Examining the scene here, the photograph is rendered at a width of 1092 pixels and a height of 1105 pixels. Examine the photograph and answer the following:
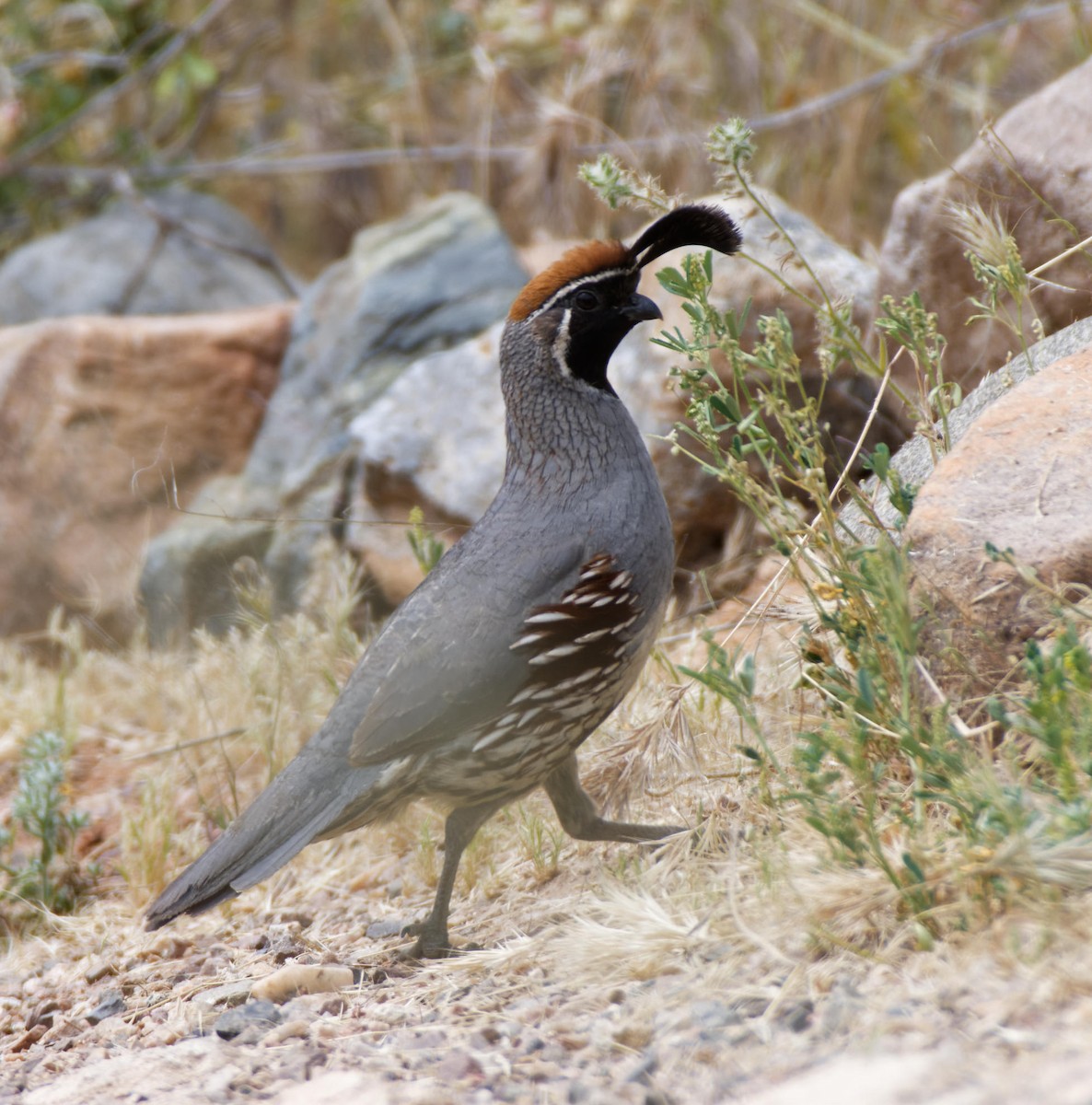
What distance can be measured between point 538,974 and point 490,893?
2.60ft

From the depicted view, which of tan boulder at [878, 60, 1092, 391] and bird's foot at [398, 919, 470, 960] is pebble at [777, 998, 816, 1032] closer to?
bird's foot at [398, 919, 470, 960]

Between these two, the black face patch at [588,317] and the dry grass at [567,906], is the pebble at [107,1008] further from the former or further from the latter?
the black face patch at [588,317]

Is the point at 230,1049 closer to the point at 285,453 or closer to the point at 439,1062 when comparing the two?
the point at 439,1062

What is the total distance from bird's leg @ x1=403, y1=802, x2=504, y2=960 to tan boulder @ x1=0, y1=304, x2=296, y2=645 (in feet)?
10.7

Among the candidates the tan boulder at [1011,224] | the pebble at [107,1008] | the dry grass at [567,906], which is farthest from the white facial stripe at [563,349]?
the pebble at [107,1008]

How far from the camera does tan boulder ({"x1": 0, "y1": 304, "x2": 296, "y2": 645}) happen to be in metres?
6.17

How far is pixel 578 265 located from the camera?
3.51 meters

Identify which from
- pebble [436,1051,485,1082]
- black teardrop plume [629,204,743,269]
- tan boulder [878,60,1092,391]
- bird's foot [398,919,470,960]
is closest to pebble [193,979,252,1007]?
bird's foot [398,919,470,960]

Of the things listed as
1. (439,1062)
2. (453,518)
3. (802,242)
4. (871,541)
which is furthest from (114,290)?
(439,1062)

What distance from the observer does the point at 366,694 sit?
131 inches

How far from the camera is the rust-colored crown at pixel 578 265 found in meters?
3.51

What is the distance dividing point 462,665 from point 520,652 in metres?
0.14

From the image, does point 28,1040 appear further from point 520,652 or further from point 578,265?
point 578,265

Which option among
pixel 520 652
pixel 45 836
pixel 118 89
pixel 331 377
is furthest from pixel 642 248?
pixel 118 89
